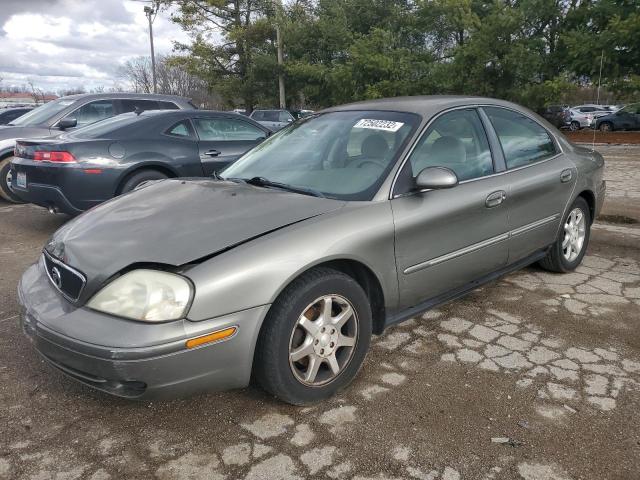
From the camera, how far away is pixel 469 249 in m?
3.24

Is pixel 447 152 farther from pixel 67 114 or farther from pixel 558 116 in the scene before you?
pixel 558 116

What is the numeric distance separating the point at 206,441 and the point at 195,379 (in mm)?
340

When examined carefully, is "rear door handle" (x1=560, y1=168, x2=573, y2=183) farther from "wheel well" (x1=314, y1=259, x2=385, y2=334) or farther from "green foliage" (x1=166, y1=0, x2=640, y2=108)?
"green foliage" (x1=166, y1=0, x2=640, y2=108)

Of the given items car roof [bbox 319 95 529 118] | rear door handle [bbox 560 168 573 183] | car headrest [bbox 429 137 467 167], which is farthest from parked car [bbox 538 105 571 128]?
Result: car headrest [bbox 429 137 467 167]

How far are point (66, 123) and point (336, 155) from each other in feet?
18.7

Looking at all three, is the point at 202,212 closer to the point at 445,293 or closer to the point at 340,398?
the point at 340,398

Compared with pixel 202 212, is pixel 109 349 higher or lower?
lower

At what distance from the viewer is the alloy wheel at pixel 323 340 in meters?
2.47

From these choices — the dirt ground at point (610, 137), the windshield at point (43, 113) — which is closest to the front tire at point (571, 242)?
the windshield at point (43, 113)

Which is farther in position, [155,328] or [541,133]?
[541,133]

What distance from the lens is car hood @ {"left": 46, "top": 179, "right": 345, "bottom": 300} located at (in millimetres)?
2279

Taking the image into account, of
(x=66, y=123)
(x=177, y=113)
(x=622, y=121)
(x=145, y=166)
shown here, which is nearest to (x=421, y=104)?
(x=145, y=166)

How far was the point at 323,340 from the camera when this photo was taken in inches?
99.7

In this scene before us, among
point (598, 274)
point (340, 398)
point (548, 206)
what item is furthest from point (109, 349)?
point (598, 274)
